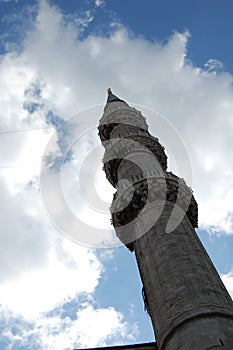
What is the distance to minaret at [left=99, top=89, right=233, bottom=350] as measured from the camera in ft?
32.9

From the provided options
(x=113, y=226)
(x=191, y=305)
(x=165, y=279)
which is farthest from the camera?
(x=113, y=226)

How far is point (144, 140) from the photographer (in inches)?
723

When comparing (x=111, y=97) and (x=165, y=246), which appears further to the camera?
(x=111, y=97)

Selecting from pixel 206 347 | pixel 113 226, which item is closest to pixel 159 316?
pixel 206 347

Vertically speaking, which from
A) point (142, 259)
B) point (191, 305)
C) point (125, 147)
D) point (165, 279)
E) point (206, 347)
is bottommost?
point (206, 347)

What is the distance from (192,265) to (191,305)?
1389 millimetres

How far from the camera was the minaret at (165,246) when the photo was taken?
1003 centimetres

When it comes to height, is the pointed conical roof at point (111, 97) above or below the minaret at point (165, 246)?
above

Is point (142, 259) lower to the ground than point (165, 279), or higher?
higher

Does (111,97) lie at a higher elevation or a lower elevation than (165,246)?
higher

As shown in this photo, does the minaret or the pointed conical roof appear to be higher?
the pointed conical roof

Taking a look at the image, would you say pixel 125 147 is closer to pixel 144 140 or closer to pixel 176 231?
pixel 144 140

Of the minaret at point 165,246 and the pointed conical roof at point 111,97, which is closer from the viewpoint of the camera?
the minaret at point 165,246

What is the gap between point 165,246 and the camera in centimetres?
1238
